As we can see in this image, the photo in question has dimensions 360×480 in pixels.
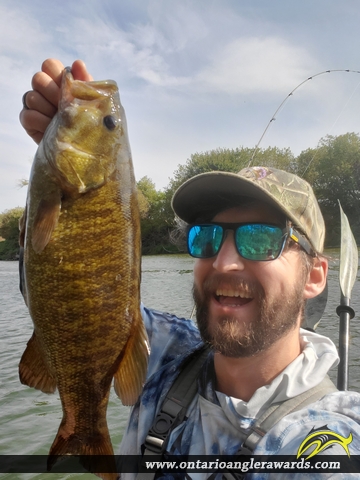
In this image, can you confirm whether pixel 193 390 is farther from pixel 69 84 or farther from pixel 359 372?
pixel 359 372

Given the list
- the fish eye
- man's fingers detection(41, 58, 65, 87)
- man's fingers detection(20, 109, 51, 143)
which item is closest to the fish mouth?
the fish eye

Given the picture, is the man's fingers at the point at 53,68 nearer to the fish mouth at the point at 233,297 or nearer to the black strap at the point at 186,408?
the fish mouth at the point at 233,297

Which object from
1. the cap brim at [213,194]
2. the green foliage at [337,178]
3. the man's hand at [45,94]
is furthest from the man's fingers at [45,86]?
the green foliage at [337,178]

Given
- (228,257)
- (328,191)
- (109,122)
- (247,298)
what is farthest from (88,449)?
(328,191)

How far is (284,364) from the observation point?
240cm

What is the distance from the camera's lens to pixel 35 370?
2.00 m

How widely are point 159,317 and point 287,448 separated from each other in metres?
1.29

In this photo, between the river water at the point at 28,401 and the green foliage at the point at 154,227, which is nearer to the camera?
the river water at the point at 28,401

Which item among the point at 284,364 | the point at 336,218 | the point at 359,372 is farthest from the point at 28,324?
the point at 336,218

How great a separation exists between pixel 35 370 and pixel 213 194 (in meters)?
1.44

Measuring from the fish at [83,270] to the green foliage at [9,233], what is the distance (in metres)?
43.6

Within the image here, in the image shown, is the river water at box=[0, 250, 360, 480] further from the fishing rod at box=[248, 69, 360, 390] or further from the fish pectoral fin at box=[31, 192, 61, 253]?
the fish pectoral fin at box=[31, 192, 61, 253]

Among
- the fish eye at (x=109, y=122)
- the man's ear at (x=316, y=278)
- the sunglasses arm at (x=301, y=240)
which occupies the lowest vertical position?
the man's ear at (x=316, y=278)

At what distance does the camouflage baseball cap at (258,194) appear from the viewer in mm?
2461
